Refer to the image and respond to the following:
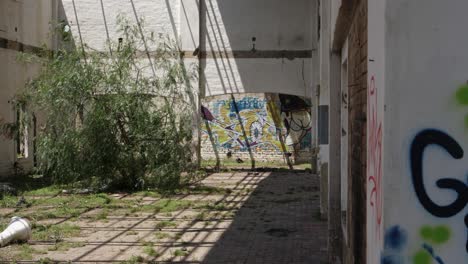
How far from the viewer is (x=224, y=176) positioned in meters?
19.6

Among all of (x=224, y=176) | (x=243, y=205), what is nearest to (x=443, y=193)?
(x=243, y=205)

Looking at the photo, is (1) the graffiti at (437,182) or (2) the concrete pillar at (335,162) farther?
(2) the concrete pillar at (335,162)

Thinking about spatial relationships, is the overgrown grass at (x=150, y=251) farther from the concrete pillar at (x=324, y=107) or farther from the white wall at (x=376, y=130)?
the white wall at (x=376, y=130)

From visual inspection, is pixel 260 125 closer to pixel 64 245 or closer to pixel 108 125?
pixel 108 125

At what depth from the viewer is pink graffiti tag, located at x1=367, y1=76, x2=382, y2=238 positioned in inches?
97.0

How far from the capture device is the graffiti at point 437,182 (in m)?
2.28

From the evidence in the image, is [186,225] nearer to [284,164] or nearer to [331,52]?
[331,52]

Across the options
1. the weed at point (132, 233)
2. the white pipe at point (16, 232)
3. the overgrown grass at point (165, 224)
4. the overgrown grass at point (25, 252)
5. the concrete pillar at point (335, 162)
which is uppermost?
the concrete pillar at point (335, 162)

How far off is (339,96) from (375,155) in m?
5.26

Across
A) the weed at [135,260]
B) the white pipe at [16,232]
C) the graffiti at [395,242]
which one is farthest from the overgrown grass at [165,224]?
the graffiti at [395,242]

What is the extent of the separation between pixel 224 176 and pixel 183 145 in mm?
4163

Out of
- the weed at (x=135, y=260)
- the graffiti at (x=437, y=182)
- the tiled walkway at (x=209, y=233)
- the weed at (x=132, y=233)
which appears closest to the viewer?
the graffiti at (x=437, y=182)

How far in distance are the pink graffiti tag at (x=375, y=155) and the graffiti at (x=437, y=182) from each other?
6.6 inches

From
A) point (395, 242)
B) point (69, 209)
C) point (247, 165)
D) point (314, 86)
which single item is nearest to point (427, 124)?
point (395, 242)
